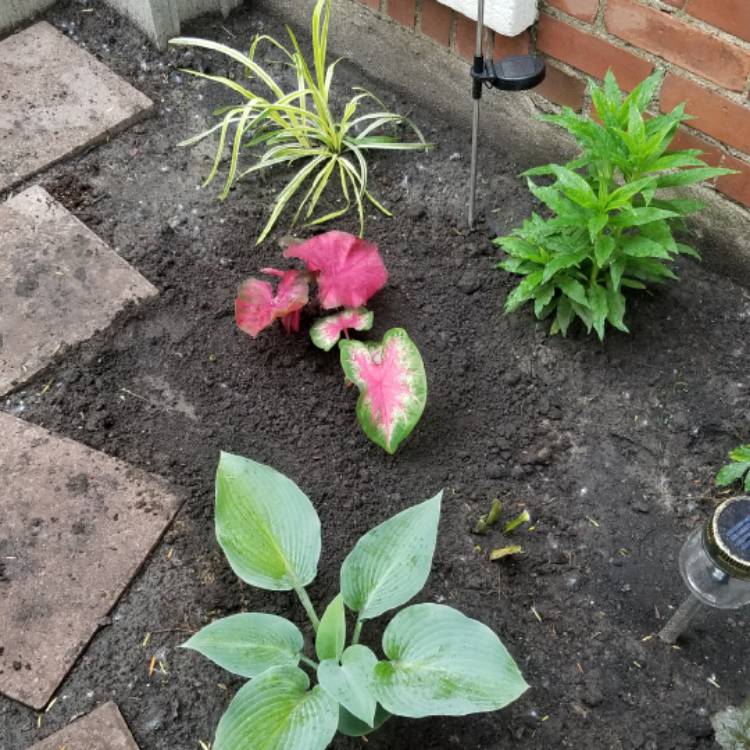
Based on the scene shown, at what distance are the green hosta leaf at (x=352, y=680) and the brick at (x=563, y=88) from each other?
56.6 inches

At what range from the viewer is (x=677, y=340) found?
1.96 m

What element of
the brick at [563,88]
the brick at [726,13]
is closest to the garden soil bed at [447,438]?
the brick at [563,88]

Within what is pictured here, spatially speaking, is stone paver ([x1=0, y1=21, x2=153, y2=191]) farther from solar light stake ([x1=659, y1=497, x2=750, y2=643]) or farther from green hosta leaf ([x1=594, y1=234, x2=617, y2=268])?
solar light stake ([x1=659, y1=497, x2=750, y2=643])

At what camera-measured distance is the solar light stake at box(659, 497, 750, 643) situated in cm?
123

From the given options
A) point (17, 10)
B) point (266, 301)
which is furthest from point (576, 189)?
point (17, 10)

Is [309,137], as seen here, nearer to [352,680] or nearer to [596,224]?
[596,224]

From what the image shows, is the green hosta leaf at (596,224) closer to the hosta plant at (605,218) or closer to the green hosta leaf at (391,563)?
the hosta plant at (605,218)

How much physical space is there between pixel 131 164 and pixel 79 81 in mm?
376

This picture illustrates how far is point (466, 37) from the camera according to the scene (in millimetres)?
2203

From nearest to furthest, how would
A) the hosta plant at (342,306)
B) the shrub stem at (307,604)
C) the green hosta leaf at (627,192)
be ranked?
the shrub stem at (307,604) → the green hosta leaf at (627,192) → the hosta plant at (342,306)

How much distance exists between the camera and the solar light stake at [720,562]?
123 centimetres

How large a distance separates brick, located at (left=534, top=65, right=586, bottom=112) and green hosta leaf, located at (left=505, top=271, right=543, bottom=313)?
0.54 m

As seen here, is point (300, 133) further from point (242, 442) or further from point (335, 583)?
point (335, 583)

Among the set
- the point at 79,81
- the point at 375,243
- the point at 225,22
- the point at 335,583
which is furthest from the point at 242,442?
the point at 225,22
